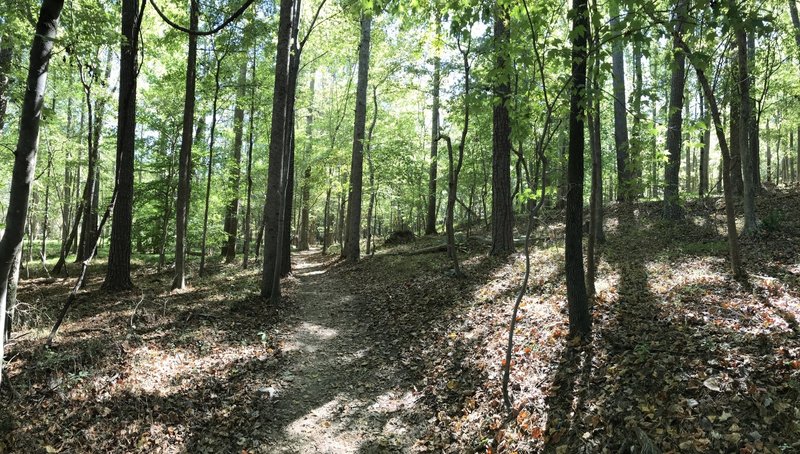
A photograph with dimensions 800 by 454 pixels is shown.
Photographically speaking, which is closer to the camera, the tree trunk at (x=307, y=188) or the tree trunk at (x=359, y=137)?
the tree trunk at (x=359, y=137)

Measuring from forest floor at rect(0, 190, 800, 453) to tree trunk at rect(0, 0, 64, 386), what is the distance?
8.39 feet

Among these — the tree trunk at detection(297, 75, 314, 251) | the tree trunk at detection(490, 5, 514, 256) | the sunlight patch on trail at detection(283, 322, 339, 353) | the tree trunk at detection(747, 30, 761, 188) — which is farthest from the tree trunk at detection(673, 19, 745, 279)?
the tree trunk at detection(297, 75, 314, 251)

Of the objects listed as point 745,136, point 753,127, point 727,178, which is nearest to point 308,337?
point 727,178

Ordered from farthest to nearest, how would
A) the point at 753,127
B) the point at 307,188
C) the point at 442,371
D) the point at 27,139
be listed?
the point at 307,188, the point at 753,127, the point at 442,371, the point at 27,139

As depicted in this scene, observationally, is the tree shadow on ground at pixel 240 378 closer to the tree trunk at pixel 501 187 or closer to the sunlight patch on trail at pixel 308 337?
the sunlight patch on trail at pixel 308 337

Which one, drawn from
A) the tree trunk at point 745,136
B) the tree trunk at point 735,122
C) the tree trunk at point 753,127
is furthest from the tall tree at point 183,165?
the tree trunk at point 753,127

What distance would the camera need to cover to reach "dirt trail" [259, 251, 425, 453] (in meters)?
5.11

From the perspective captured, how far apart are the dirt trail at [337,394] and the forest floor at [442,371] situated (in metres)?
0.03

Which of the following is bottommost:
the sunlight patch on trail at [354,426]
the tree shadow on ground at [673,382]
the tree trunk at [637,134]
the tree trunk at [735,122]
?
the sunlight patch on trail at [354,426]

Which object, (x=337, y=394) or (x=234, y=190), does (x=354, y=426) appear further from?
(x=234, y=190)

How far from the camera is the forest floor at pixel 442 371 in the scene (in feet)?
13.7

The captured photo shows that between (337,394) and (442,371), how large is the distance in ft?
5.20

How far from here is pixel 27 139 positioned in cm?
315

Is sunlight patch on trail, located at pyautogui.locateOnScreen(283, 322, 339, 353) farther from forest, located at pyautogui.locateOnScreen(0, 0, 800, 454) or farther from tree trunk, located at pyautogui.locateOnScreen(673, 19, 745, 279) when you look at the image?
tree trunk, located at pyautogui.locateOnScreen(673, 19, 745, 279)
